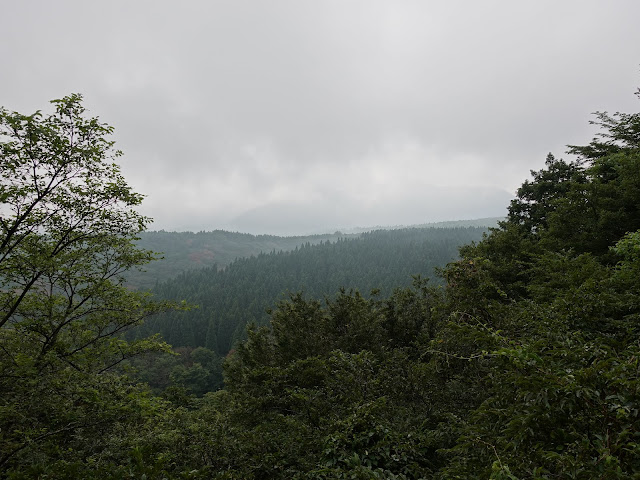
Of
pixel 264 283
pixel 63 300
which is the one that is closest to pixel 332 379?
pixel 63 300

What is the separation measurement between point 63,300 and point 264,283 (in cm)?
13181

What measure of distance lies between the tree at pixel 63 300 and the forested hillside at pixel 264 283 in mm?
66675

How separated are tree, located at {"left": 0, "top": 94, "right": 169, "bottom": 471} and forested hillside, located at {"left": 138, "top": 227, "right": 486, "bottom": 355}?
66.7m

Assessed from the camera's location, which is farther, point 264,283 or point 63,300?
point 264,283

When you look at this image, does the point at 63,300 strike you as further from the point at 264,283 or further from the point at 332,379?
the point at 264,283

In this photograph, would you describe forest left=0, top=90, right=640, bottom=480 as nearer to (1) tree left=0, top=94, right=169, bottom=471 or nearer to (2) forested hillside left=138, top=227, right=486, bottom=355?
(1) tree left=0, top=94, right=169, bottom=471

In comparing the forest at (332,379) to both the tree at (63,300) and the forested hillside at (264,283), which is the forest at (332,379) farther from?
the forested hillside at (264,283)

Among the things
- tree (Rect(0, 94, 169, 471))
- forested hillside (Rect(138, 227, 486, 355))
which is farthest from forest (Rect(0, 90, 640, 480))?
forested hillside (Rect(138, 227, 486, 355))

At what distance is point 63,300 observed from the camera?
9.59m

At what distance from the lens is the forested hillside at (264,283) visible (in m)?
87.9

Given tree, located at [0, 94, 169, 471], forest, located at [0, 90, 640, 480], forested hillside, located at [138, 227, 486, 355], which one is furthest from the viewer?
forested hillside, located at [138, 227, 486, 355]

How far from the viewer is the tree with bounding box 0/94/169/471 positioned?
6688 millimetres

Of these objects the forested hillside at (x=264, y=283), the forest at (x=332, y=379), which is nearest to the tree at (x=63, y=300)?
the forest at (x=332, y=379)

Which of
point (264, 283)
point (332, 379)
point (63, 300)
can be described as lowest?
point (264, 283)
